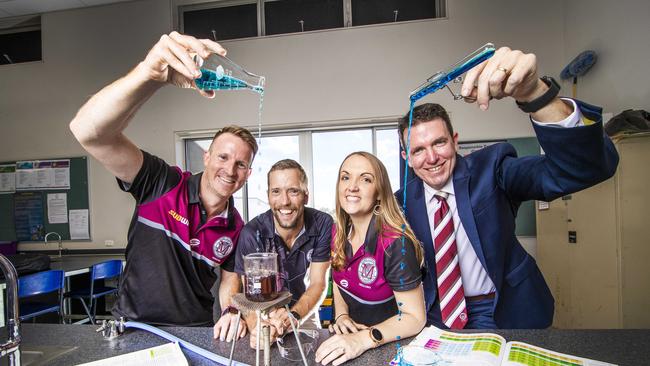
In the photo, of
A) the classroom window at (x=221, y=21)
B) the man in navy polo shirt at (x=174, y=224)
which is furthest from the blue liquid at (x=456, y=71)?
the classroom window at (x=221, y=21)

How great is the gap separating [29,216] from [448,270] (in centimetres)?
508

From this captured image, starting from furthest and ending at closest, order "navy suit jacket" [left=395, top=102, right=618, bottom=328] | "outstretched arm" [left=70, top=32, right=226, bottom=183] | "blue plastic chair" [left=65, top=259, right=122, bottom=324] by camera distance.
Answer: "blue plastic chair" [left=65, top=259, right=122, bottom=324]
"navy suit jacket" [left=395, top=102, right=618, bottom=328]
"outstretched arm" [left=70, top=32, right=226, bottom=183]

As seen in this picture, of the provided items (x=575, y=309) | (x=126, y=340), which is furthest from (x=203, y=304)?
(x=575, y=309)

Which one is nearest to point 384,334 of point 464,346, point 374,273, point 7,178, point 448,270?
point 464,346

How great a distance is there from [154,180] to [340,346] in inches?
40.6

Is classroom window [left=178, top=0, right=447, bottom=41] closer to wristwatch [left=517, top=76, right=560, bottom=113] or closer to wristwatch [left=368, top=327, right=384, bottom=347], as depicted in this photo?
wristwatch [left=517, top=76, right=560, bottom=113]

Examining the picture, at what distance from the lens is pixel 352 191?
1492 millimetres

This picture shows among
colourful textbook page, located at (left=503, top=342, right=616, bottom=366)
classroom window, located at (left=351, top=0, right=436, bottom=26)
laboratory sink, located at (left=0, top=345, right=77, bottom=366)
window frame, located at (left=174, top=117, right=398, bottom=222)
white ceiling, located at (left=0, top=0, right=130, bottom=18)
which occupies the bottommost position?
laboratory sink, located at (left=0, top=345, right=77, bottom=366)

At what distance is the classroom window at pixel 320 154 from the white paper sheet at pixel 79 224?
1457 mm

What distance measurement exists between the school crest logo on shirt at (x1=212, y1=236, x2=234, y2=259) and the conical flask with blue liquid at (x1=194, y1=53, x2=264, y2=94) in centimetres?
80

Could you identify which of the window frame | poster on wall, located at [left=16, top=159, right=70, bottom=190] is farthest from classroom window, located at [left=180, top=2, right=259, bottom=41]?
A: poster on wall, located at [left=16, top=159, right=70, bottom=190]

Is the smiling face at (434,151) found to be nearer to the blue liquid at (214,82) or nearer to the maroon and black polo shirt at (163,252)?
the blue liquid at (214,82)

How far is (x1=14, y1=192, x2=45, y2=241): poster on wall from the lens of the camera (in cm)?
427

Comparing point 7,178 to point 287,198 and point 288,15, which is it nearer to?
point 288,15
